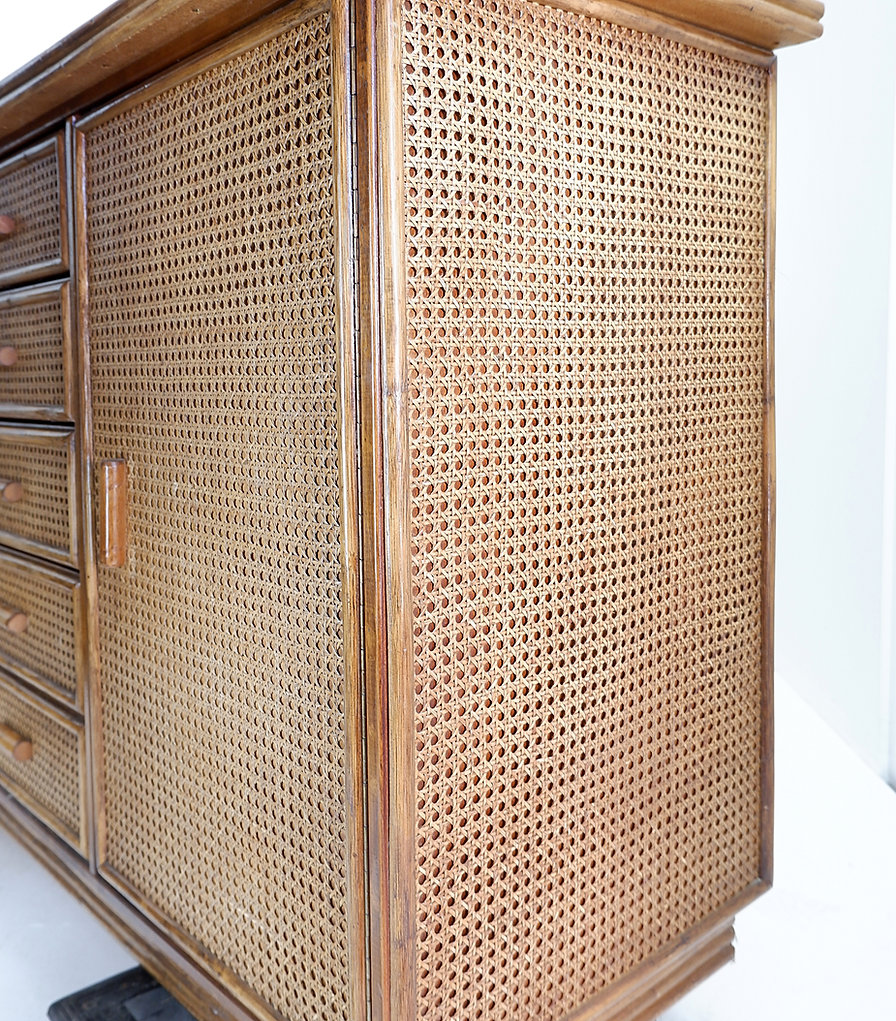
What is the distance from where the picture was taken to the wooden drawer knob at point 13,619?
5.15ft

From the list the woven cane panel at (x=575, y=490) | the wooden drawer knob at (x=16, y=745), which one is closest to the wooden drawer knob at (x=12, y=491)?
the wooden drawer knob at (x=16, y=745)

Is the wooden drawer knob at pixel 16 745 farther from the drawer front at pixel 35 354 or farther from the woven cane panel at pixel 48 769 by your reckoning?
the drawer front at pixel 35 354

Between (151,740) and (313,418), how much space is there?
22.9 inches

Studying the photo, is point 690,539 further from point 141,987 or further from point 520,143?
point 141,987

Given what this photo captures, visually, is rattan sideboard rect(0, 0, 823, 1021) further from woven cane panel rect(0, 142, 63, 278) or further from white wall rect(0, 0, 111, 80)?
white wall rect(0, 0, 111, 80)

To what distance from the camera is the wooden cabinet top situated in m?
1.03

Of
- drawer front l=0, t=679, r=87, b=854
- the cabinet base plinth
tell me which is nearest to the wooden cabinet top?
drawer front l=0, t=679, r=87, b=854

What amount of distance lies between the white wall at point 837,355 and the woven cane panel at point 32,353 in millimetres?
1490

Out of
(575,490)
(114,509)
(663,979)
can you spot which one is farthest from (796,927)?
(114,509)

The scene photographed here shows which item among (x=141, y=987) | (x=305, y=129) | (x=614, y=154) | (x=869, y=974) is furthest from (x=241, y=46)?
(x=869, y=974)

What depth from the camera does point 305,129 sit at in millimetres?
946

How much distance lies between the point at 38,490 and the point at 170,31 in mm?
762

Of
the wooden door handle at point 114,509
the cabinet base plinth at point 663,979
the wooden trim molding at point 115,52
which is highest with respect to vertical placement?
the wooden trim molding at point 115,52

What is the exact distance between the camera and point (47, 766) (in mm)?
1578
